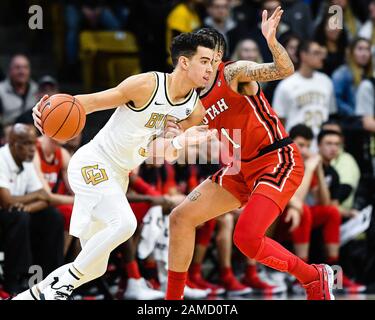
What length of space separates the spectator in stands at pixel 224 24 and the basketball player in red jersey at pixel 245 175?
15.1 ft

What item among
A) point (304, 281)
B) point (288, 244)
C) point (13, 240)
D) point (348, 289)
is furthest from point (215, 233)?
point (304, 281)

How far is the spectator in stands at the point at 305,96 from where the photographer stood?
36.4 feet

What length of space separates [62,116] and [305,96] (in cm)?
487

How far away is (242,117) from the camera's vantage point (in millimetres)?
7367

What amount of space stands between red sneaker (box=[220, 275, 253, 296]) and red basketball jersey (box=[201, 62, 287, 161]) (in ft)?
9.03

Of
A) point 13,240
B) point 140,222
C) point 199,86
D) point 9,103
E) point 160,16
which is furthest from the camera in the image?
point 160,16

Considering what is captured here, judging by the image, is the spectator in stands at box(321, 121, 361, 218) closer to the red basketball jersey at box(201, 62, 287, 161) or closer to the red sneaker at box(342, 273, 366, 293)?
the red sneaker at box(342, 273, 366, 293)

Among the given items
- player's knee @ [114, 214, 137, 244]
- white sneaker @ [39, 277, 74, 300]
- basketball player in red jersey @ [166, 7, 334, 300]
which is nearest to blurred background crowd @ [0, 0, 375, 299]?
basketball player in red jersey @ [166, 7, 334, 300]

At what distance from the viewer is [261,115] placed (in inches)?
291

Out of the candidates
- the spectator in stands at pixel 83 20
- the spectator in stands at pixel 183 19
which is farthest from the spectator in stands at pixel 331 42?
the spectator in stands at pixel 83 20

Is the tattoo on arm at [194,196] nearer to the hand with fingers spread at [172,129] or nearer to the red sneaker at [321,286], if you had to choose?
the hand with fingers spread at [172,129]

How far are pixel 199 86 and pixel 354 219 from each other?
3.91 meters

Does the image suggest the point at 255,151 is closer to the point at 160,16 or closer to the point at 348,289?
the point at 348,289
